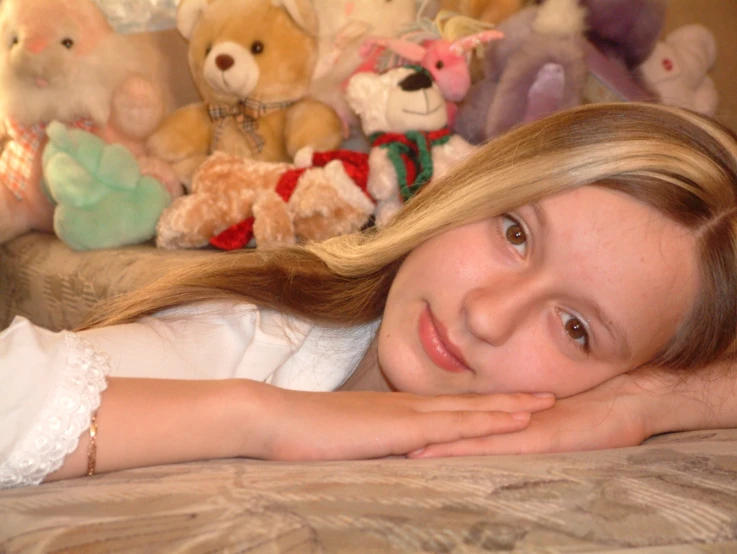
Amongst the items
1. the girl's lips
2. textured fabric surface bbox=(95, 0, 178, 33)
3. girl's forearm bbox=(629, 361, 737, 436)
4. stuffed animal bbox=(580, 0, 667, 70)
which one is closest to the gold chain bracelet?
the girl's lips

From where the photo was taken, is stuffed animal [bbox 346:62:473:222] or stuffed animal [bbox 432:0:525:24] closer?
stuffed animal [bbox 346:62:473:222]

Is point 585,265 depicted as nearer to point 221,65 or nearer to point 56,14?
point 221,65

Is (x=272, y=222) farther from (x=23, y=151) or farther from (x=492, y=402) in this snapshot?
(x=492, y=402)

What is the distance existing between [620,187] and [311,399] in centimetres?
48

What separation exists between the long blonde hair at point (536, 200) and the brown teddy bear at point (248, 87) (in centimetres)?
110

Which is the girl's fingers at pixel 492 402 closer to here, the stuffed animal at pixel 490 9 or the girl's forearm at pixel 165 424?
the girl's forearm at pixel 165 424

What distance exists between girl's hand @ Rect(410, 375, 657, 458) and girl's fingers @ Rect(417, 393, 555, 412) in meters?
0.01

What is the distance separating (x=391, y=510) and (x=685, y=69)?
237cm

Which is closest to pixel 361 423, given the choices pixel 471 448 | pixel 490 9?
pixel 471 448

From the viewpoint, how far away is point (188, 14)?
7.55ft

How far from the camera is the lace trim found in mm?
671

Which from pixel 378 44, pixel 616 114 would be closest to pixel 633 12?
pixel 378 44

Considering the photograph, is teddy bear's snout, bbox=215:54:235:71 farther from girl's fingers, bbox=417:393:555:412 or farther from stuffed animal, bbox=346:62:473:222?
girl's fingers, bbox=417:393:555:412

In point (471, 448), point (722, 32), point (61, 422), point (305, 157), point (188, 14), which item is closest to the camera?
point (61, 422)
